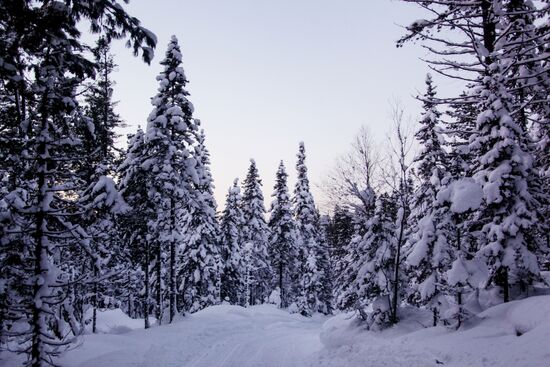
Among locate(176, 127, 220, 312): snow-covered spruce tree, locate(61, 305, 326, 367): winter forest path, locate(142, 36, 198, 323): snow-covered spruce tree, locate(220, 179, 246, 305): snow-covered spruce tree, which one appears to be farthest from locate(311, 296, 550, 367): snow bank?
locate(220, 179, 246, 305): snow-covered spruce tree

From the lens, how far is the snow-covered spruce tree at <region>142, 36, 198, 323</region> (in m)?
22.0

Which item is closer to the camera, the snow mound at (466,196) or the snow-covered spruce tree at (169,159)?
the snow mound at (466,196)

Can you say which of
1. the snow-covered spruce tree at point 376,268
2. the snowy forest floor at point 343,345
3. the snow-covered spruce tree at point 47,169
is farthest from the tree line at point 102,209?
the snow-covered spruce tree at point 376,268

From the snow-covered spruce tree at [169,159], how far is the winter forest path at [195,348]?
11.7ft

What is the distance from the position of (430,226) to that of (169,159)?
583 inches

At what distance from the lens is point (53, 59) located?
828 cm

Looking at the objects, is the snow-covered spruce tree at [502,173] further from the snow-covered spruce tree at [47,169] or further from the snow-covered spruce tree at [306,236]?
the snow-covered spruce tree at [306,236]

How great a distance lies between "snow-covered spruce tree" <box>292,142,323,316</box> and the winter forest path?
21.2 metres

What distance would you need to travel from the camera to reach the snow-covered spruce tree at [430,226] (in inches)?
562

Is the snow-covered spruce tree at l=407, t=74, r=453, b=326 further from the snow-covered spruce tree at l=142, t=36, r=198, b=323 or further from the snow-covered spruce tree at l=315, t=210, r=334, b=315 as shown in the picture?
the snow-covered spruce tree at l=315, t=210, r=334, b=315

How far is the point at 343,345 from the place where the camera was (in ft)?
52.4

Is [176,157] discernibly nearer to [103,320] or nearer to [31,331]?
[103,320]

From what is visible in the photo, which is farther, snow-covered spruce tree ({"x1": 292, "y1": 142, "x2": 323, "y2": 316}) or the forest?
snow-covered spruce tree ({"x1": 292, "y1": 142, "x2": 323, "y2": 316})

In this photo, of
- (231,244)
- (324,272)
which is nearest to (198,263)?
(231,244)
